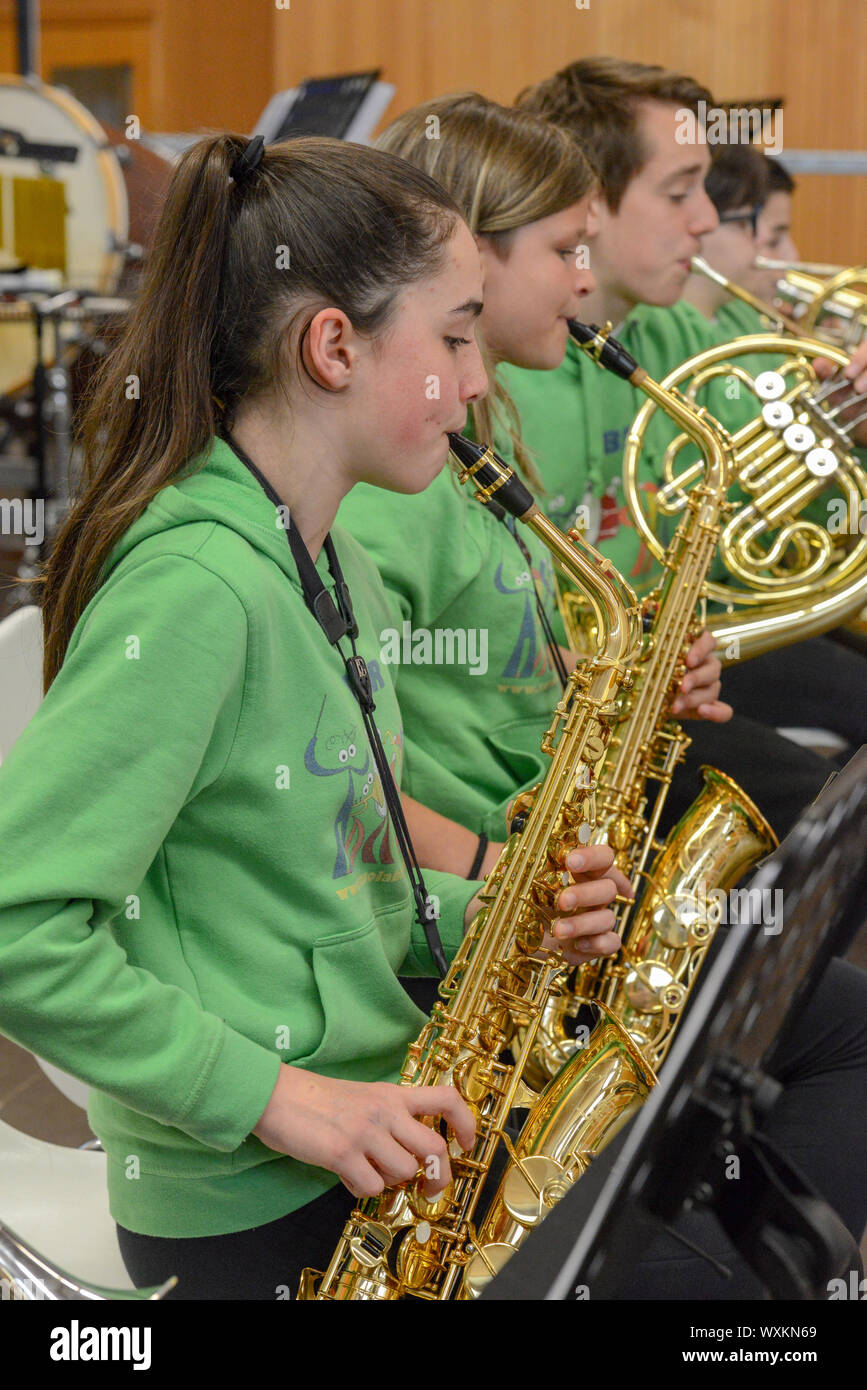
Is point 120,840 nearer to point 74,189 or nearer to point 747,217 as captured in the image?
point 747,217

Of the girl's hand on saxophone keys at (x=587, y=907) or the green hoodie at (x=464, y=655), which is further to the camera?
the green hoodie at (x=464, y=655)

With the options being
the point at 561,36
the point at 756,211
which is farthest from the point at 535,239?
the point at 561,36

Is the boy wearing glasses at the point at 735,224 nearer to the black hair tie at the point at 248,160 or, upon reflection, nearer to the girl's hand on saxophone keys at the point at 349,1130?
the black hair tie at the point at 248,160

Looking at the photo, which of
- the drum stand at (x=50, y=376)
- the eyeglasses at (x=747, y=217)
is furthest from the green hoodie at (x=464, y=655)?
the drum stand at (x=50, y=376)

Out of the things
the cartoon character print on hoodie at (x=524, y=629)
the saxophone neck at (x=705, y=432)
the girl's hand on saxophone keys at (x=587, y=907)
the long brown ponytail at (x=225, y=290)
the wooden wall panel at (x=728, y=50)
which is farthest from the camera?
the wooden wall panel at (x=728, y=50)

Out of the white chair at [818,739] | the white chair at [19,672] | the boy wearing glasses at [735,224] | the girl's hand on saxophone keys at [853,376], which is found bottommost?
the white chair at [818,739]

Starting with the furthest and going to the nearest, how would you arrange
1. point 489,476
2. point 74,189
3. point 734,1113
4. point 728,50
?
point 728,50, point 74,189, point 489,476, point 734,1113

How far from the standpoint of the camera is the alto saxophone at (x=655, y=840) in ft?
4.82

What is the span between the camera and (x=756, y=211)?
2.95 meters

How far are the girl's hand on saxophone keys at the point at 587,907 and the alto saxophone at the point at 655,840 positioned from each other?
8 centimetres

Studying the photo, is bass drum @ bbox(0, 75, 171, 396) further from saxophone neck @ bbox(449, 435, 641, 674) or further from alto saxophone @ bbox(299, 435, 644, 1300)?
alto saxophone @ bbox(299, 435, 644, 1300)

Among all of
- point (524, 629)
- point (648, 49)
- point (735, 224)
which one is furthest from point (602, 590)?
point (648, 49)

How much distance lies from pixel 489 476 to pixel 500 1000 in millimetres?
486

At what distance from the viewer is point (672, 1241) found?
86cm
